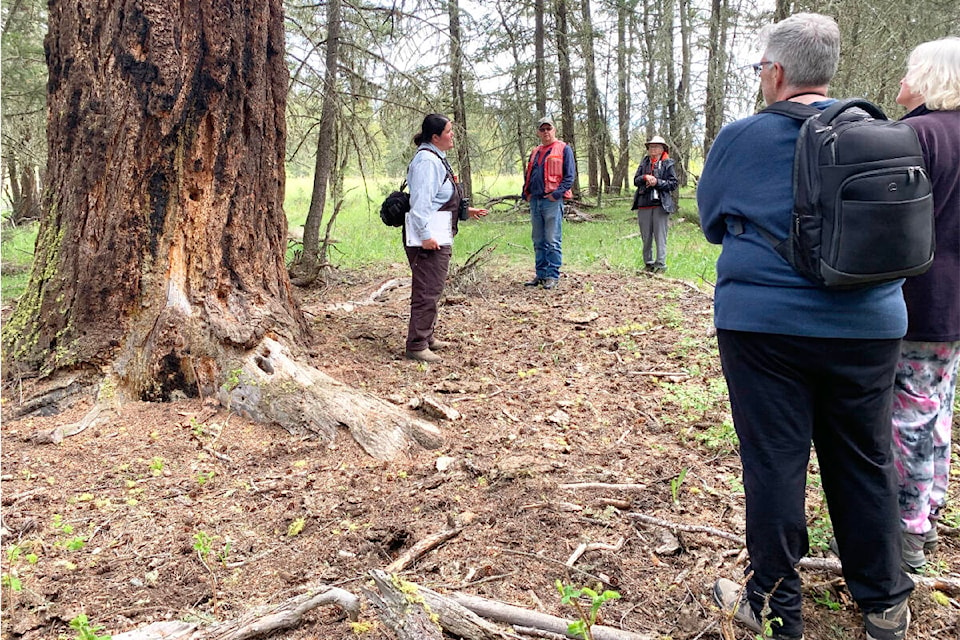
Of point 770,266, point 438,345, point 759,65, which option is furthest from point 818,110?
point 438,345

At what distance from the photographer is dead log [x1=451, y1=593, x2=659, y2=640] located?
2160 millimetres

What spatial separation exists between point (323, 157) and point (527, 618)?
7213 mm

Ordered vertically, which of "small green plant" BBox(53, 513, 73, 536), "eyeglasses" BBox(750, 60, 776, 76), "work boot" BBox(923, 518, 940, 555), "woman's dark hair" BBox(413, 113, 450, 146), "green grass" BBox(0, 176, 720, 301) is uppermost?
"woman's dark hair" BBox(413, 113, 450, 146)

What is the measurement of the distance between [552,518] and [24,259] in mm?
12647

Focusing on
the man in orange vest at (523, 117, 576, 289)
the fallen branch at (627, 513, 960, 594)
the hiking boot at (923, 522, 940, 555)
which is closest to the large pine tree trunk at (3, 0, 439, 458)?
the fallen branch at (627, 513, 960, 594)

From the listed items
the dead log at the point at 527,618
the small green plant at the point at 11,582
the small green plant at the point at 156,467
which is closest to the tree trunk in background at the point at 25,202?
the small green plant at the point at 156,467

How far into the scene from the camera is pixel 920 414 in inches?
102

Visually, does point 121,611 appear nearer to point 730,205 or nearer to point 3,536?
point 3,536

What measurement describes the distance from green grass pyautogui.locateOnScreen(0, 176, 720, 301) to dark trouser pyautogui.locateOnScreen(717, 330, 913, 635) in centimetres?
460

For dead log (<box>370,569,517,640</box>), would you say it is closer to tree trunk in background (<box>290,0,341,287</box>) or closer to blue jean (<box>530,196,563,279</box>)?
tree trunk in background (<box>290,0,341,287</box>)

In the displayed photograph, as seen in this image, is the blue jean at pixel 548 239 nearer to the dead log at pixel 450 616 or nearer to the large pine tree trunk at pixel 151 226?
the large pine tree trunk at pixel 151 226

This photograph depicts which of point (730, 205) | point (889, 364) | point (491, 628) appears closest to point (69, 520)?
point (491, 628)

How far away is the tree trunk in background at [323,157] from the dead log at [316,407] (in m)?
4.36

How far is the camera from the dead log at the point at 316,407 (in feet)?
12.7
